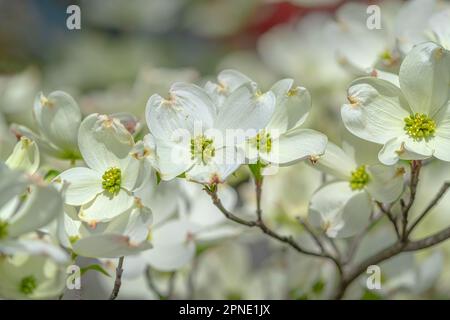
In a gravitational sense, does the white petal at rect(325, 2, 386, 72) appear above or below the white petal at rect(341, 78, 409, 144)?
above

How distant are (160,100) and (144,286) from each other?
1.01 ft

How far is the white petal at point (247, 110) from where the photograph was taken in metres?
0.63

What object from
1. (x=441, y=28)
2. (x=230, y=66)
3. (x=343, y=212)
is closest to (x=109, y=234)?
(x=343, y=212)

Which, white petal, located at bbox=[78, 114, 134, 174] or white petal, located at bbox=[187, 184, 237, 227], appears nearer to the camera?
white petal, located at bbox=[78, 114, 134, 174]

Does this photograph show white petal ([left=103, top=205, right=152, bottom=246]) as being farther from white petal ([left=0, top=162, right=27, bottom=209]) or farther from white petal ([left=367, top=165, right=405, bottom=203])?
white petal ([left=367, top=165, right=405, bottom=203])

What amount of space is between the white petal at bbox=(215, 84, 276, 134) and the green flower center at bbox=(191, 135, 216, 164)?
0.06 feet

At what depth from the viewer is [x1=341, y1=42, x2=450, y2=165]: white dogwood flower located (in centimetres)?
63

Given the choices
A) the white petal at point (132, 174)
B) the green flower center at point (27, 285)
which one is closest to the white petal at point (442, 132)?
the white petal at point (132, 174)

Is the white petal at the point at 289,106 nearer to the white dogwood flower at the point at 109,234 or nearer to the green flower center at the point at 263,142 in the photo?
the green flower center at the point at 263,142

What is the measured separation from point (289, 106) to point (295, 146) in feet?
0.12

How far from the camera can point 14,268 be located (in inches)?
24.8

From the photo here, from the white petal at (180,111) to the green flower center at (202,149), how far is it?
0.01 m

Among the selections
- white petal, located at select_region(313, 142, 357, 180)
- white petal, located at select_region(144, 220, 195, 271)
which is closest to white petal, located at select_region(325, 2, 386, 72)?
white petal, located at select_region(313, 142, 357, 180)
